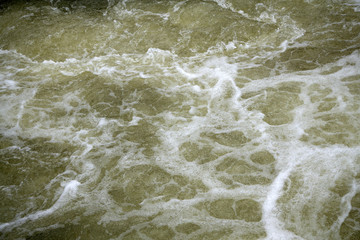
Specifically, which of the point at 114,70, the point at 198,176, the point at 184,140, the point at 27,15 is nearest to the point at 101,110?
the point at 114,70

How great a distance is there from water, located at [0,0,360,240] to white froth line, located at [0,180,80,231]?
0.4 inches

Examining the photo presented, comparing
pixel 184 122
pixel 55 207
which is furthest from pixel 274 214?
pixel 55 207

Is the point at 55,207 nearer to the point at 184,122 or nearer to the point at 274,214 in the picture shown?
the point at 184,122

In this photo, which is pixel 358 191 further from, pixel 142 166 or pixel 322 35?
pixel 322 35

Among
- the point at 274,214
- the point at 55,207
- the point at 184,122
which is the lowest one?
the point at 55,207

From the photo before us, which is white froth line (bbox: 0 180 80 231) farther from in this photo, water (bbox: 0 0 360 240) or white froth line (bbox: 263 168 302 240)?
white froth line (bbox: 263 168 302 240)

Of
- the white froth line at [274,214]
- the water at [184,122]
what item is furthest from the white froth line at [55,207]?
the white froth line at [274,214]

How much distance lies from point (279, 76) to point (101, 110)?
2555 millimetres

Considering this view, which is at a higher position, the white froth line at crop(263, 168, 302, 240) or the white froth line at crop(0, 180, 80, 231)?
the white froth line at crop(263, 168, 302, 240)

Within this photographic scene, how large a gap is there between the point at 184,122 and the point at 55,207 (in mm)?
1715

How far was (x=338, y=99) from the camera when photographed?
3473 mm

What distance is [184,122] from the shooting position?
138 inches

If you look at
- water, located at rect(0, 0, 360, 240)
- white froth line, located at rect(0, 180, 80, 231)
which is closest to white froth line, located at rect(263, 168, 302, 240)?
water, located at rect(0, 0, 360, 240)

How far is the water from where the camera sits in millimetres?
2588
